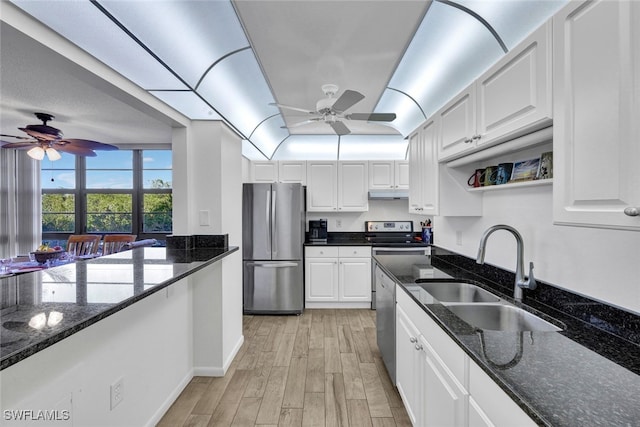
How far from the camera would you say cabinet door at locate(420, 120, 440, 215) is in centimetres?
229

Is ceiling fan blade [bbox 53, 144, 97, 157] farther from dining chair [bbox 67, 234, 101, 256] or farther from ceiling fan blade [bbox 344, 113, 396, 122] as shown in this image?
ceiling fan blade [bbox 344, 113, 396, 122]

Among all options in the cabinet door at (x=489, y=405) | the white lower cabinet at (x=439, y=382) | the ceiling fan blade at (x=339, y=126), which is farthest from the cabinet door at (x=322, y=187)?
the cabinet door at (x=489, y=405)

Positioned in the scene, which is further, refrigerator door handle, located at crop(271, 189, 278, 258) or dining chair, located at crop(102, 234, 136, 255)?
dining chair, located at crop(102, 234, 136, 255)

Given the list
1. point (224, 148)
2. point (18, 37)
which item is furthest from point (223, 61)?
point (18, 37)

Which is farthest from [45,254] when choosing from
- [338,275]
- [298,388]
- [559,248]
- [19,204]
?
[559,248]

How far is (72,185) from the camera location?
5738 millimetres

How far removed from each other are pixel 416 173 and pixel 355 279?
207cm

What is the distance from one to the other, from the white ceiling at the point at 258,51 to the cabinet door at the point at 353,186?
49.7 inches

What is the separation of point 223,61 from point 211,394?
2478 millimetres

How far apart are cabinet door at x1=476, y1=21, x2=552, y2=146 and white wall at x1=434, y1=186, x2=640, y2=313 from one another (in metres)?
0.49

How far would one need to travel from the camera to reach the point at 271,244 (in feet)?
13.3

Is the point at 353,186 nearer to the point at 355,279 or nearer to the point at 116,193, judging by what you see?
the point at 355,279

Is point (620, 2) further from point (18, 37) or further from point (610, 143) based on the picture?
point (18, 37)

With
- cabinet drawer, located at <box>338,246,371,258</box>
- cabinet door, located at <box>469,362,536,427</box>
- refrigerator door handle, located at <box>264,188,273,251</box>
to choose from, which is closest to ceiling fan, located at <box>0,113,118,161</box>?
refrigerator door handle, located at <box>264,188,273,251</box>
